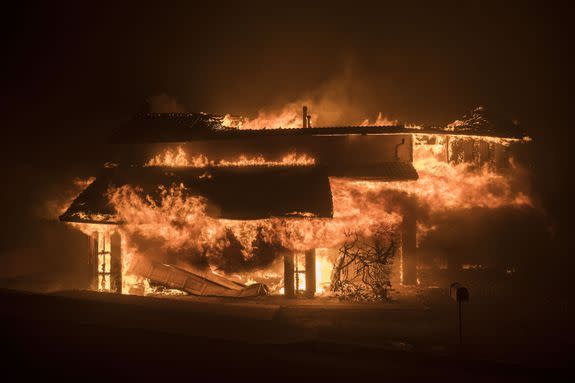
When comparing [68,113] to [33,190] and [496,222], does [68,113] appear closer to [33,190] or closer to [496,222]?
[33,190]

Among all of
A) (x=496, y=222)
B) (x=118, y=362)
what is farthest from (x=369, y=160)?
(x=118, y=362)

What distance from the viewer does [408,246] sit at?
1752cm

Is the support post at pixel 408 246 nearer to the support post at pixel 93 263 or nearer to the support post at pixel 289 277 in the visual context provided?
the support post at pixel 289 277

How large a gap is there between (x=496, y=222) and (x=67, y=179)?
21.2m

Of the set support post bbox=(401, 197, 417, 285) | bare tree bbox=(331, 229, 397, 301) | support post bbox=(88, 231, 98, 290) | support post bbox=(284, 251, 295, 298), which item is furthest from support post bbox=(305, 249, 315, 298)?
support post bbox=(88, 231, 98, 290)

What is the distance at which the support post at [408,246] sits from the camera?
57.5 feet

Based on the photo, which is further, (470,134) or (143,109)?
(143,109)

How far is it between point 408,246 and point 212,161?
915cm

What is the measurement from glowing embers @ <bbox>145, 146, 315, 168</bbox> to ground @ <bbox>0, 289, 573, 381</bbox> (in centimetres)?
609

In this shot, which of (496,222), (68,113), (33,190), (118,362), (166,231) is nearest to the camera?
(118,362)

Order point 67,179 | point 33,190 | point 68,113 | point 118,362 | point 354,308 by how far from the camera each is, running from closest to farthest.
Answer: point 118,362 → point 354,308 → point 67,179 → point 33,190 → point 68,113

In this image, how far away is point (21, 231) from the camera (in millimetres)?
25297

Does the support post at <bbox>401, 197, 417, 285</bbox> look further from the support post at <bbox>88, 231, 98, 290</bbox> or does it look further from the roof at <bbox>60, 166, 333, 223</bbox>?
the support post at <bbox>88, 231, 98, 290</bbox>

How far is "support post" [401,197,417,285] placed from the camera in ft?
57.5
